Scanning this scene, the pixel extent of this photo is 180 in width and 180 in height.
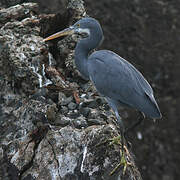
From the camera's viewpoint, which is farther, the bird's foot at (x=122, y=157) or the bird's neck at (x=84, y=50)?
the bird's neck at (x=84, y=50)

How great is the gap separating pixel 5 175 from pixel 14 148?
0.39 meters

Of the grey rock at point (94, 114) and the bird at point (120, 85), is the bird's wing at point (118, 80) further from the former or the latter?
the grey rock at point (94, 114)

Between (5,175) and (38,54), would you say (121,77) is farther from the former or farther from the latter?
(5,175)

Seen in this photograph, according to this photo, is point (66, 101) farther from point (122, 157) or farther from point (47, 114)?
point (122, 157)

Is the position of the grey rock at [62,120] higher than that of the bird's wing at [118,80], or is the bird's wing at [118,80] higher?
the bird's wing at [118,80]

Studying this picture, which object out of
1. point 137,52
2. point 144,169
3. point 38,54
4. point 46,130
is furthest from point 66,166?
point 137,52

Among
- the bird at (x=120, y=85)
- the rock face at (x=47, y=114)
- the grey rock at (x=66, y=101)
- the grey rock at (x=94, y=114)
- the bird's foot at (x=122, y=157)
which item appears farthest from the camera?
the grey rock at (x=66, y=101)

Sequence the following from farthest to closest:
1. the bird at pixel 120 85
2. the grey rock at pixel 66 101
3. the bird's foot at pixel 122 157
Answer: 1. the grey rock at pixel 66 101
2. the bird at pixel 120 85
3. the bird's foot at pixel 122 157

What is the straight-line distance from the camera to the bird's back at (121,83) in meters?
4.86

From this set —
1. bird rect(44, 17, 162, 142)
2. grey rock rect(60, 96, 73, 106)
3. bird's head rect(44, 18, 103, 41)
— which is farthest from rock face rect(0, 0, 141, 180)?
bird's head rect(44, 18, 103, 41)

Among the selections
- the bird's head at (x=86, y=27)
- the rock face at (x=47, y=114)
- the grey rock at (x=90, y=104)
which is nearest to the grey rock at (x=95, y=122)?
the rock face at (x=47, y=114)

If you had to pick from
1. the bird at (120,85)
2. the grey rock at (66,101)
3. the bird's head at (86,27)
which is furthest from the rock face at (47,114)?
the bird's head at (86,27)

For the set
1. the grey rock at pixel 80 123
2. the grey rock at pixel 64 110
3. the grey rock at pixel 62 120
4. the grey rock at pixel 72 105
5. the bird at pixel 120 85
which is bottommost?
the grey rock at pixel 64 110

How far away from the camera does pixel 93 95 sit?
5.76 m
